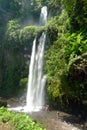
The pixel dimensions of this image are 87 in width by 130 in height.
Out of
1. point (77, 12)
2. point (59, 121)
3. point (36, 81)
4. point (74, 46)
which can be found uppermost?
point (77, 12)

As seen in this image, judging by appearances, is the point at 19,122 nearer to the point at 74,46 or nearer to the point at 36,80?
the point at 74,46

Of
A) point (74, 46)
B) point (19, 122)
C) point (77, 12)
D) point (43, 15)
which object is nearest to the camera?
point (19, 122)

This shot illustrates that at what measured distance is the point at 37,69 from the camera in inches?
912

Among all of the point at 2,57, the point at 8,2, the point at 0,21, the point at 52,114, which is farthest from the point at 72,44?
the point at 8,2

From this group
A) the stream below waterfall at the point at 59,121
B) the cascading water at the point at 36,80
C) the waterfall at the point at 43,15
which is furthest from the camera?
the waterfall at the point at 43,15

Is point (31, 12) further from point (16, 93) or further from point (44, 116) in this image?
point (44, 116)

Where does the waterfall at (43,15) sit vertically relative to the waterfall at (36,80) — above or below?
above

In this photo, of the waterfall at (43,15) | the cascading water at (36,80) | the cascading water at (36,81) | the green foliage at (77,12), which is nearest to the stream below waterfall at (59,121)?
the cascading water at (36,81)

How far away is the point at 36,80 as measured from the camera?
2284cm

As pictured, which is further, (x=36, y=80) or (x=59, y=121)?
(x=36, y=80)

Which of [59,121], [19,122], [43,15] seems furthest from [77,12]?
[43,15]

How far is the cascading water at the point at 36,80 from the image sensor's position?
2173 cm

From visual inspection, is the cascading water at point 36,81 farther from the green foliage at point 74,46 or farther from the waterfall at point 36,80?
the green foliage at point 74,46

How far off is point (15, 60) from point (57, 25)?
689 centimetres
